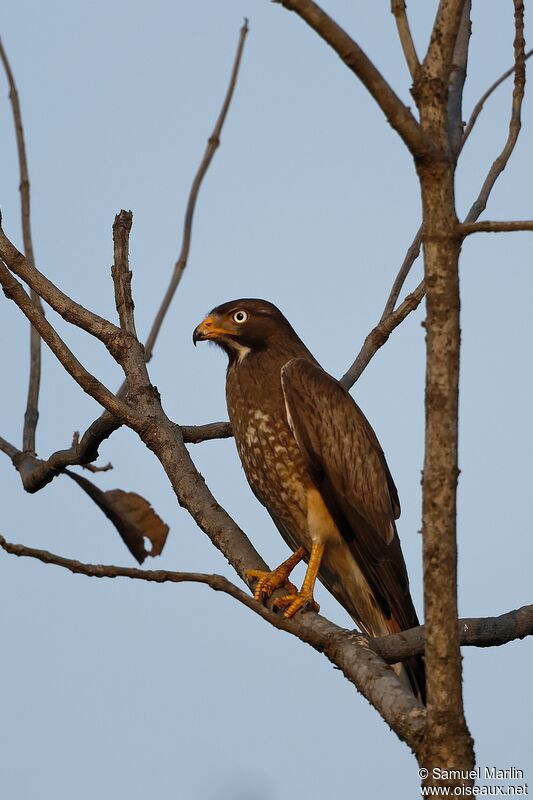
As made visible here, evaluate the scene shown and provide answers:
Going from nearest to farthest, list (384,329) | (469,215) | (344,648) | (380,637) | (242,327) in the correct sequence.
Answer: (344,648), (380,637), (469,215), (384,329), (242,327)

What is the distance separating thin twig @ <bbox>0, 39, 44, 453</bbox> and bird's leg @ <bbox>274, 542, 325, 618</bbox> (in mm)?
1779

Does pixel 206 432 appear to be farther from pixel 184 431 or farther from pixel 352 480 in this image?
pixel 352 480

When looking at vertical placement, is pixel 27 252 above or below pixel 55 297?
above

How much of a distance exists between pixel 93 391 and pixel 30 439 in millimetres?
1043

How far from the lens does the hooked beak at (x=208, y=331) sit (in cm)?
785

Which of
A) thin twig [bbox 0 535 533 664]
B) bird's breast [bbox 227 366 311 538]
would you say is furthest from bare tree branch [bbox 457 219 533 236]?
bird's breast [bbox 227 366 311 538]

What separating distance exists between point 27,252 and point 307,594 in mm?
2757

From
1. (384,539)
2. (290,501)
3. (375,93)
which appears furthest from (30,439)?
(375,93)

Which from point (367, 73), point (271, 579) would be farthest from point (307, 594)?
point (367, 73)

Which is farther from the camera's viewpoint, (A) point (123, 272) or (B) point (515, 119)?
(A) point (123, 272)

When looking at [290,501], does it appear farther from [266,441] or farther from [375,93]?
[375,93]

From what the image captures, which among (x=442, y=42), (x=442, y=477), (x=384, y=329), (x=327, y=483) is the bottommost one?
(x=442, y=477)

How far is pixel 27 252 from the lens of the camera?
6.74 m

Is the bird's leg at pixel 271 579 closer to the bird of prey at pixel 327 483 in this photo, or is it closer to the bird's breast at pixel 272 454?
the bird of prey at pixel 327 483
